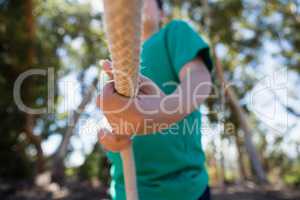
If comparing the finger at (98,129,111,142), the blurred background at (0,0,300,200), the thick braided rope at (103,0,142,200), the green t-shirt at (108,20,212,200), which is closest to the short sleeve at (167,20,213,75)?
the green t-shirt at (108,20,212,200)

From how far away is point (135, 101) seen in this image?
0.53 metres

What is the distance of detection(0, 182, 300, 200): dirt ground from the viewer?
11.8 ft

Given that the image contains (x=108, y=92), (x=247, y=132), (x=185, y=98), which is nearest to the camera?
(x=108, y=92)

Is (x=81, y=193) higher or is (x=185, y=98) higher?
(x=185, y=98)

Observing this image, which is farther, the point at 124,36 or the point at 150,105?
the point at 150,105

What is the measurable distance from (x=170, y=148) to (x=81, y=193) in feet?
10.4

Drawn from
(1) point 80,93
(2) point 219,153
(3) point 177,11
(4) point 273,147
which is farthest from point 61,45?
(4) point 273,147

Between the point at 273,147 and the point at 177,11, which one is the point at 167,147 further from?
the point at 273,147

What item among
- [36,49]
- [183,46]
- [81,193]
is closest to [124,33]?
[183,46]

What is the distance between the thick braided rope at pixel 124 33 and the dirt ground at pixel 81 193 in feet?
10.8

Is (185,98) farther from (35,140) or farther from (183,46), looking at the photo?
(35,140)

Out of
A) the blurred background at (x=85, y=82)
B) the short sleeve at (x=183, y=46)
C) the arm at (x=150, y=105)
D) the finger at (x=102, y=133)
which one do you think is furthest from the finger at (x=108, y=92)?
the blurred background at (x=85, y=82)

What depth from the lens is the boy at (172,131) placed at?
624mm

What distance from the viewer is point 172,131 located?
82cm
